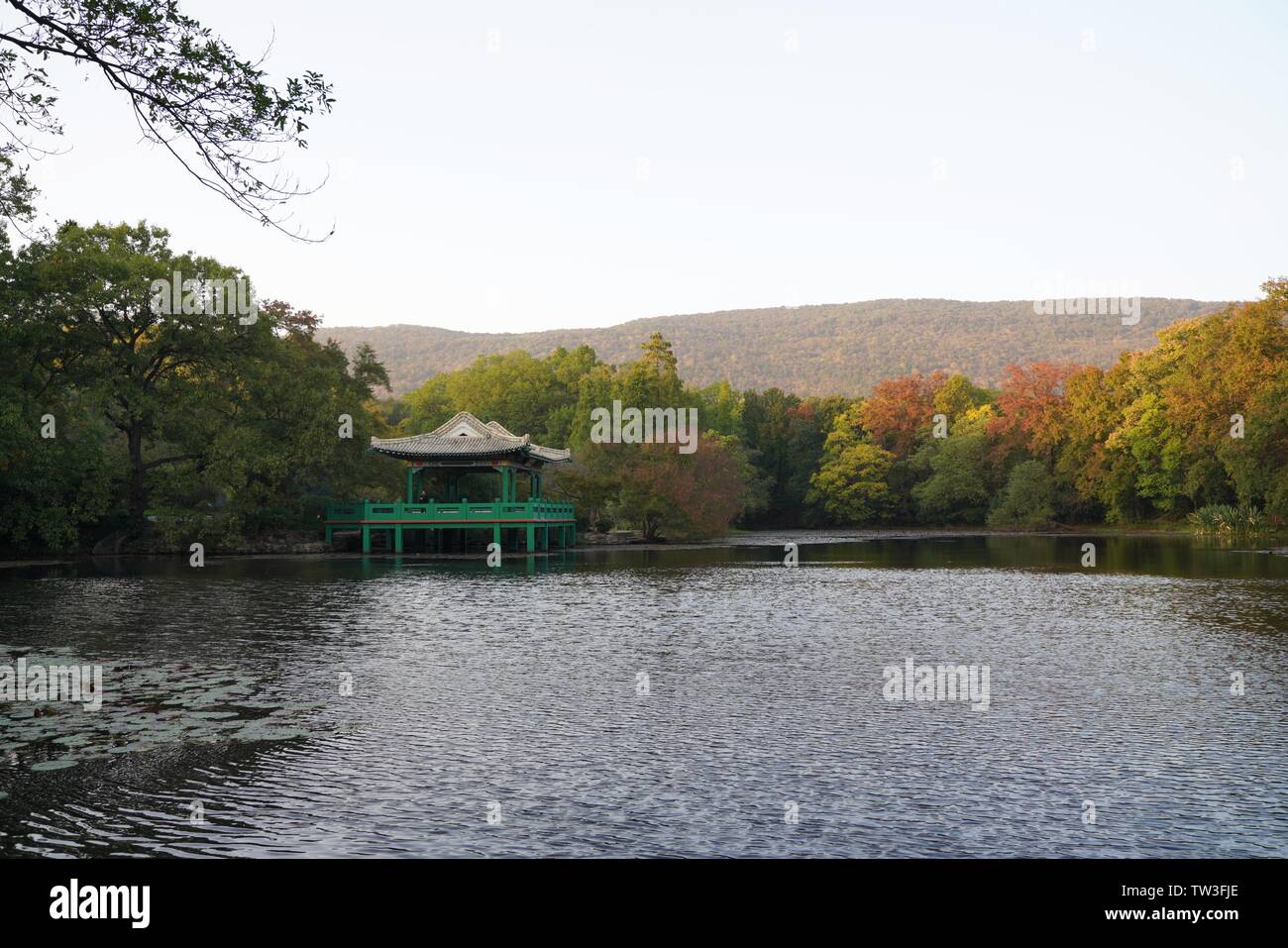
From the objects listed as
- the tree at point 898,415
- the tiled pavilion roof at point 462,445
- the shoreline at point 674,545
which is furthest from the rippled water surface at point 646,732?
the tree at point 898,415

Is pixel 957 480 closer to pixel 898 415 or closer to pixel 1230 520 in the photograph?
pixel 898 415

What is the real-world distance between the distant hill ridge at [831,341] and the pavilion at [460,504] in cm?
8682

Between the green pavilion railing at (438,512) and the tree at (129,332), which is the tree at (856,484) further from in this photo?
the tree at (129,332)

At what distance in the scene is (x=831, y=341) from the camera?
148 metres

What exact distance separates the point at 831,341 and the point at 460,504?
115 meters

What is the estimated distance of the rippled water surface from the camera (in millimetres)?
6160

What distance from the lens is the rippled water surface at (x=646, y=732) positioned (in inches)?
243

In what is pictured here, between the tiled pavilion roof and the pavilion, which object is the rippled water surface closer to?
the pavilion

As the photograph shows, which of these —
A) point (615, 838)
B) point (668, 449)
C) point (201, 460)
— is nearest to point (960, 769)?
point (615, 838)

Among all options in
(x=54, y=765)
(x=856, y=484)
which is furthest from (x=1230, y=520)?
(x=54, y=765)

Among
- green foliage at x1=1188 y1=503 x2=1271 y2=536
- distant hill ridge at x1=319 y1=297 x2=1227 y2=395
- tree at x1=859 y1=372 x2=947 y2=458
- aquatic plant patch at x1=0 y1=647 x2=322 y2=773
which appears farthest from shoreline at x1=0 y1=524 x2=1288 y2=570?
distant hill ridge at x1=319 y1=297 x2=1227 y2=395

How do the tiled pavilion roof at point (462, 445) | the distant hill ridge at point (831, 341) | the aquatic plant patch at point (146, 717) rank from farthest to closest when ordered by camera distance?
1. the distant hill ridge at point (831, 341)
2. the tiled pavilion roof at point (462, 445)
3. the aquatic plant patch at point (146, 717)
